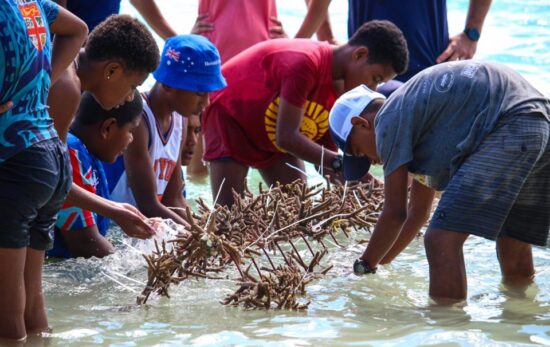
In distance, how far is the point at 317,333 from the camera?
453 cm

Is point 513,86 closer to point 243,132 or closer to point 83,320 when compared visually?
point 83,320

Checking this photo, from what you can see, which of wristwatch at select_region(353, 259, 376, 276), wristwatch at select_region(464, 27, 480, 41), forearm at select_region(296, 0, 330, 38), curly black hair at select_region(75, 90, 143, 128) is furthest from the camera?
forearm at select_region(296, 0, 330, 38)

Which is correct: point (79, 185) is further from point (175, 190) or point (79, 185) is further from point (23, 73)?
point (23, 73)

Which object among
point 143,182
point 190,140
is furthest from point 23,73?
point 190,140

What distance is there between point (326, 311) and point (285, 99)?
2142 mm

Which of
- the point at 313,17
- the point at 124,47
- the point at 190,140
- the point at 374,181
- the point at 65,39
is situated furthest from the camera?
the point at 313,17

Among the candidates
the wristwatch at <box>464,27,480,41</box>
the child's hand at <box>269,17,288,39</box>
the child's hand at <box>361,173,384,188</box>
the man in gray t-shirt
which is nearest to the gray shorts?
the man in gray t-shirt

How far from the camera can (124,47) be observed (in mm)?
5043

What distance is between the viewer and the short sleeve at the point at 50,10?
162 inches

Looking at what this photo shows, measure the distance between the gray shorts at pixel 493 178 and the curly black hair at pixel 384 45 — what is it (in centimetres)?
204

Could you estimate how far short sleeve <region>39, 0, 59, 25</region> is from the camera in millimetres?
4105

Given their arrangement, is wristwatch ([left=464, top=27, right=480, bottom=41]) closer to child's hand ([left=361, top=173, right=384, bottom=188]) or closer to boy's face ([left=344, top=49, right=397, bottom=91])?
boy's face ([left=344, top=49, right=397, bottom=91])

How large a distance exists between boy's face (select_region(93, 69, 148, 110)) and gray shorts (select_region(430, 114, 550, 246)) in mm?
1472

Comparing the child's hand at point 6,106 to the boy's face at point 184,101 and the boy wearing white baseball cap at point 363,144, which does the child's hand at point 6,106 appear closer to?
the boy wearing white baseball cap at point 363,144
